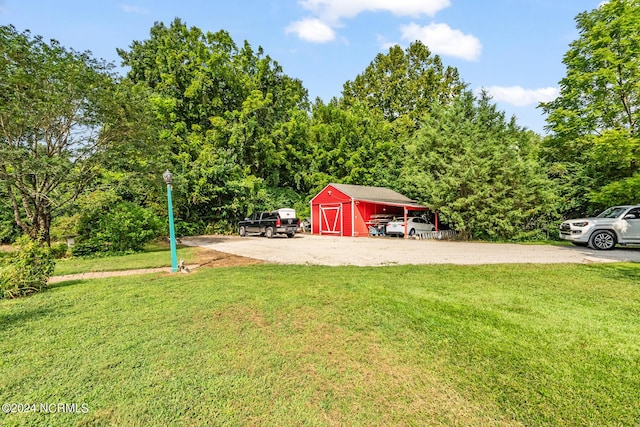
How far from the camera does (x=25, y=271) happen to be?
5.86 meters

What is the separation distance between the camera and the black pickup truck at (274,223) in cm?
1888

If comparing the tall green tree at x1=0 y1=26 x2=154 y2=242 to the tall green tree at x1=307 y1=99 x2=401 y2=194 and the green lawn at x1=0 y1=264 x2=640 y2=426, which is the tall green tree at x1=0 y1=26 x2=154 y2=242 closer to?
the green lawn at x1=0 y1=264 x2=640 y2=426

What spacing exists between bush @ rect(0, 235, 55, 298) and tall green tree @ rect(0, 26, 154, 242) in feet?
12.5

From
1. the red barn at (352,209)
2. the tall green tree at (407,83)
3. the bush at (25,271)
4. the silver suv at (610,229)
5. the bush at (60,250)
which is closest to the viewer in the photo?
the bush at (25,271)

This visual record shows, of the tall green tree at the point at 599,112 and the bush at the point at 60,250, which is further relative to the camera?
the tall green tree at the point at 599,112

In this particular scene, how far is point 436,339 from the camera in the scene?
11.6 ft

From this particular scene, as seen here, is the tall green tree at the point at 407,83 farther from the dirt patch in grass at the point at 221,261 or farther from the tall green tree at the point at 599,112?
the dirt patch in grass at the point at 221,261

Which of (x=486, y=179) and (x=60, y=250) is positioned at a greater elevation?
(x=486, y=179)

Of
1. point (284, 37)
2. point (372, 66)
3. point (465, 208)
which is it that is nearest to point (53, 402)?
point (284, 37)

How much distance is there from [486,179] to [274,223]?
40.8ft

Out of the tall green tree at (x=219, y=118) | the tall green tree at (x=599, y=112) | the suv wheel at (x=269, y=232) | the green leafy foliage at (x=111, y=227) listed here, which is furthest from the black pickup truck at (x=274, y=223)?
the tall green tree at (x=599, y=112)

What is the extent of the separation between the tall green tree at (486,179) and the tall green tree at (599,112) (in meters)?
1.65

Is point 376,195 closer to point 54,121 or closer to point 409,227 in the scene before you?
point 409,227

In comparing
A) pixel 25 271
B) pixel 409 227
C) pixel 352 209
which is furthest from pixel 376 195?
pixel 25 271
